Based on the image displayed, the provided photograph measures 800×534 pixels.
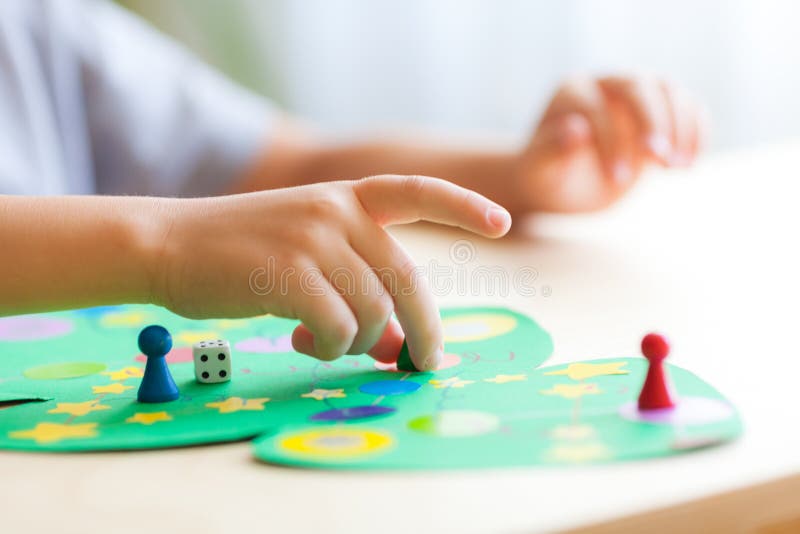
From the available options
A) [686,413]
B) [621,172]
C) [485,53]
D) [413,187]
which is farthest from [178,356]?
[485,53]

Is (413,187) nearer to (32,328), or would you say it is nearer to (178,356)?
(178,356)

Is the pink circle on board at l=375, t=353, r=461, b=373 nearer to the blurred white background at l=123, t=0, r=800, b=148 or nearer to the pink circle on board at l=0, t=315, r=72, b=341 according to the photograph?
the pink circle on board at l=0, t=315, r=72, b=341

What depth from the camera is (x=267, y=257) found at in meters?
0.43

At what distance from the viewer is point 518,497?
301 mm

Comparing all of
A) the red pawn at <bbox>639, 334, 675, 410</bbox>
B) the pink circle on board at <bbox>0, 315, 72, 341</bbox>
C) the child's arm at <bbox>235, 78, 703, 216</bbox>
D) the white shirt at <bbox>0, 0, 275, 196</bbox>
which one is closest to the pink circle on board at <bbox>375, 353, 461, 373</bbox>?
the red pawn at <bbox>639, 334, 675, 410</bbox>

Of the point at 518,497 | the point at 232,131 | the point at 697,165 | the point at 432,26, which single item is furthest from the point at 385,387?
the point at 432,26

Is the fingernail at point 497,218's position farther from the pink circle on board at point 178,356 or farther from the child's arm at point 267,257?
the pink circle on board at point 178,356

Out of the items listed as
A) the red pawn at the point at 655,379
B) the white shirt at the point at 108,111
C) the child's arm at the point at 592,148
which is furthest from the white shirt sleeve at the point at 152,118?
the red pawn at the point at 655,379

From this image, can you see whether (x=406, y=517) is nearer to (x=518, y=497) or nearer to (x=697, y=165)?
(x=518, y=497)

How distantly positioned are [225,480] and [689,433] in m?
0.17

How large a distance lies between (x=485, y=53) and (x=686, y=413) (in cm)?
142

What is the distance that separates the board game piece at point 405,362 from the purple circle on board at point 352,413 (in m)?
0.05

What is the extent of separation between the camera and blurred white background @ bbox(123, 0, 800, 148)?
5.50 ft

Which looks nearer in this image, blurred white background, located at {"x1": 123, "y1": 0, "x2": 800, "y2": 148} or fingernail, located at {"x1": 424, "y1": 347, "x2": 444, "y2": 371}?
fingernail, located at {"x1": 424, "y1": 347, "x2": 444, "y2": 371}
